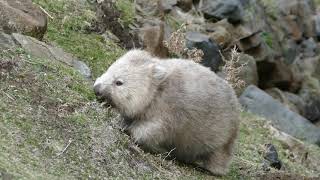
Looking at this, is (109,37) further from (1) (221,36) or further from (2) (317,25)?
(2) (317,25)

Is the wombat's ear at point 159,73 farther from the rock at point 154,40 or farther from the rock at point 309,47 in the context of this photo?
the rock at point 309,47

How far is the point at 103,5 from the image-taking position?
10.9 metres

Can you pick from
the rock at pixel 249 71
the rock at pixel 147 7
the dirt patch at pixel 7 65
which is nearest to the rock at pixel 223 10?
the rock at pixel 249 71

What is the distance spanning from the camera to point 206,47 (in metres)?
12.9

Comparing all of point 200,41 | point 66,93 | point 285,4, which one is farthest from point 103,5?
point 285,4

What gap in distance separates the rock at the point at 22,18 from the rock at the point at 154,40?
2.42 metres

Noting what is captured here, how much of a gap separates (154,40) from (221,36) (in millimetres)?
3547

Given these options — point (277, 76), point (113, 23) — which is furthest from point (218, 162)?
point (277, 76)

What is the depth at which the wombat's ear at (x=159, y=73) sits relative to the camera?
758cm

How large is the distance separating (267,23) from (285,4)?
189 centimetres

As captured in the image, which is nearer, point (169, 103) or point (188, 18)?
point (169, 103)

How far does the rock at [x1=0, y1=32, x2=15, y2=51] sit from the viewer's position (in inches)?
303

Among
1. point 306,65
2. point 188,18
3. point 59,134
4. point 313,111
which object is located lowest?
point 313,111

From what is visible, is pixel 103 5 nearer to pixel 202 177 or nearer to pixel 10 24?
pixel 10 24
